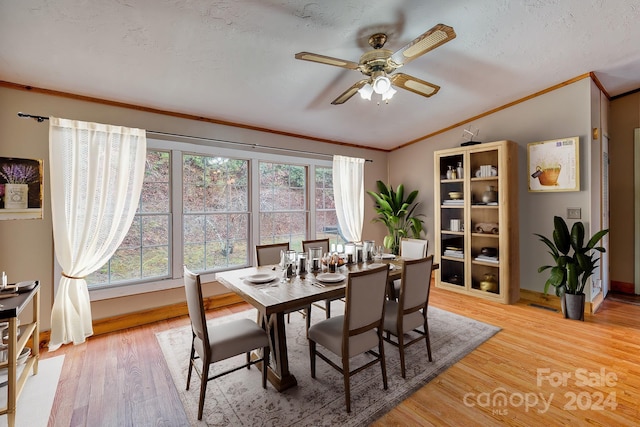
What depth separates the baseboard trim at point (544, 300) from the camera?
3.41 metres

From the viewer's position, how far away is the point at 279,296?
1.97 meters

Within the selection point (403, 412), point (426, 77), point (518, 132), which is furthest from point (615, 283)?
point (403, 412)

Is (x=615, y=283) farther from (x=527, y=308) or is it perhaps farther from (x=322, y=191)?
(x=322, y=191)

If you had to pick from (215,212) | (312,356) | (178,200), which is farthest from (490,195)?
(178,200)

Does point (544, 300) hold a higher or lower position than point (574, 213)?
lower

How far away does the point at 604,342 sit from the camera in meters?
2.72

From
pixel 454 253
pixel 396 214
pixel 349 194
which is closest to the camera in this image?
pixel 454 253

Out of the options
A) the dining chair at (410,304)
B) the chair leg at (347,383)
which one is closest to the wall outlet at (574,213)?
the dining chair at (410,304)

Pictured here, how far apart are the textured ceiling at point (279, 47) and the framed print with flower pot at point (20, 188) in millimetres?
729

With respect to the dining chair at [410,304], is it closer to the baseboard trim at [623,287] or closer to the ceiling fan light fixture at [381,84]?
the ceiling fan light fixture at [381,84]

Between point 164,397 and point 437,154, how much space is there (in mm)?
4319

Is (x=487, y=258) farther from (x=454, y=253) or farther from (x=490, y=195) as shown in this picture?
(x=490, y=195)

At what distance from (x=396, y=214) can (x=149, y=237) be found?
3.79m

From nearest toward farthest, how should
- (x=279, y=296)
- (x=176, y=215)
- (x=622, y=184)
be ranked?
(x=279, y=296), (x=176, y=215), (x=622, y=184)
